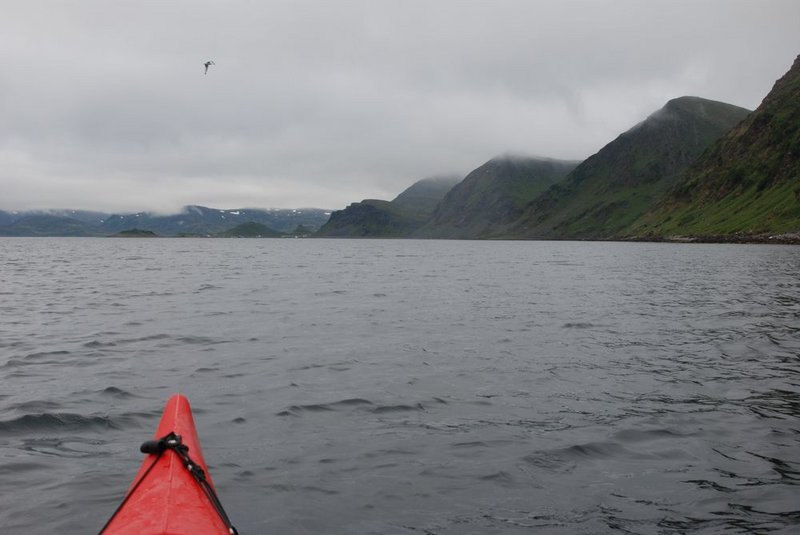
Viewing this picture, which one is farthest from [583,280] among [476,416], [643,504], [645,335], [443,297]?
[643,504]

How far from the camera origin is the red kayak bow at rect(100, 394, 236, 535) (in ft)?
19.8

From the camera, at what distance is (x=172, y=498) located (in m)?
6.62

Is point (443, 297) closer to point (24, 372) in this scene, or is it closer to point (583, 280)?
point (583, 280)

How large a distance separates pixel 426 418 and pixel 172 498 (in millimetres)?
7919

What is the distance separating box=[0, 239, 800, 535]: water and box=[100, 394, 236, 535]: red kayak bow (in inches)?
71.9

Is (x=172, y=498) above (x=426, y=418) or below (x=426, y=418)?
above

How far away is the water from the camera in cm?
928

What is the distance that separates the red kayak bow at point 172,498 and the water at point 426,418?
1826 mm

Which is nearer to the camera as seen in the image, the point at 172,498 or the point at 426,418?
the point at 172,498

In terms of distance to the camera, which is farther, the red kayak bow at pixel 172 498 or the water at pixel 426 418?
the water at pixel 426 418

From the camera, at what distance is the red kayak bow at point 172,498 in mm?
6023

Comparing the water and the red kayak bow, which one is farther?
the water

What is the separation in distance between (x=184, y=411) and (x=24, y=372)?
39.7ft

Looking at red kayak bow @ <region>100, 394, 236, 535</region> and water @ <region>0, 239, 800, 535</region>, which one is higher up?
red kayak bow @ <region>100, 394, 236, 535</region>
